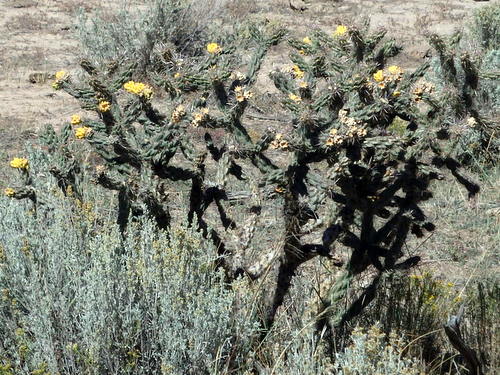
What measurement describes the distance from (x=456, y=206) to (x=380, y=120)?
320cm

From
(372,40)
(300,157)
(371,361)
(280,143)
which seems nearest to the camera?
(371,361)

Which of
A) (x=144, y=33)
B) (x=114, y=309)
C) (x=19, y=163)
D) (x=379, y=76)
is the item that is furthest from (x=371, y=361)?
(x=144, y=33)

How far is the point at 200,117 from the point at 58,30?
10.7 metres

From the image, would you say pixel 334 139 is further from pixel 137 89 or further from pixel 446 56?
pixel 137 89

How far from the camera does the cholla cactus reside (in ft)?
12.9

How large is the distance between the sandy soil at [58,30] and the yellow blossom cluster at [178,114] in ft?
13.6

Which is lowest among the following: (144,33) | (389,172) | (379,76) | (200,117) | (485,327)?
(144,33)

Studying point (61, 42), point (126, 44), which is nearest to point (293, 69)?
point (126, 44)

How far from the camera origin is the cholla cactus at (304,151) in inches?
154

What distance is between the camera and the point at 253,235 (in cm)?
446

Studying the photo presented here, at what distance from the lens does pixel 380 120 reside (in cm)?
396

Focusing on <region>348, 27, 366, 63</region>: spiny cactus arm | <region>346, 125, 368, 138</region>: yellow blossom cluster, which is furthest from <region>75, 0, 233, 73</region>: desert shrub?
<region>346, 125, 368, 138</region>: yellow blossom cluster

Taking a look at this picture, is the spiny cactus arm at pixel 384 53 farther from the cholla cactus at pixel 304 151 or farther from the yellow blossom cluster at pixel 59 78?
the yellow blossom cluster at pixel 59 78

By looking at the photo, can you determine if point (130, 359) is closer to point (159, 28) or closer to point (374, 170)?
point (374, 170)
